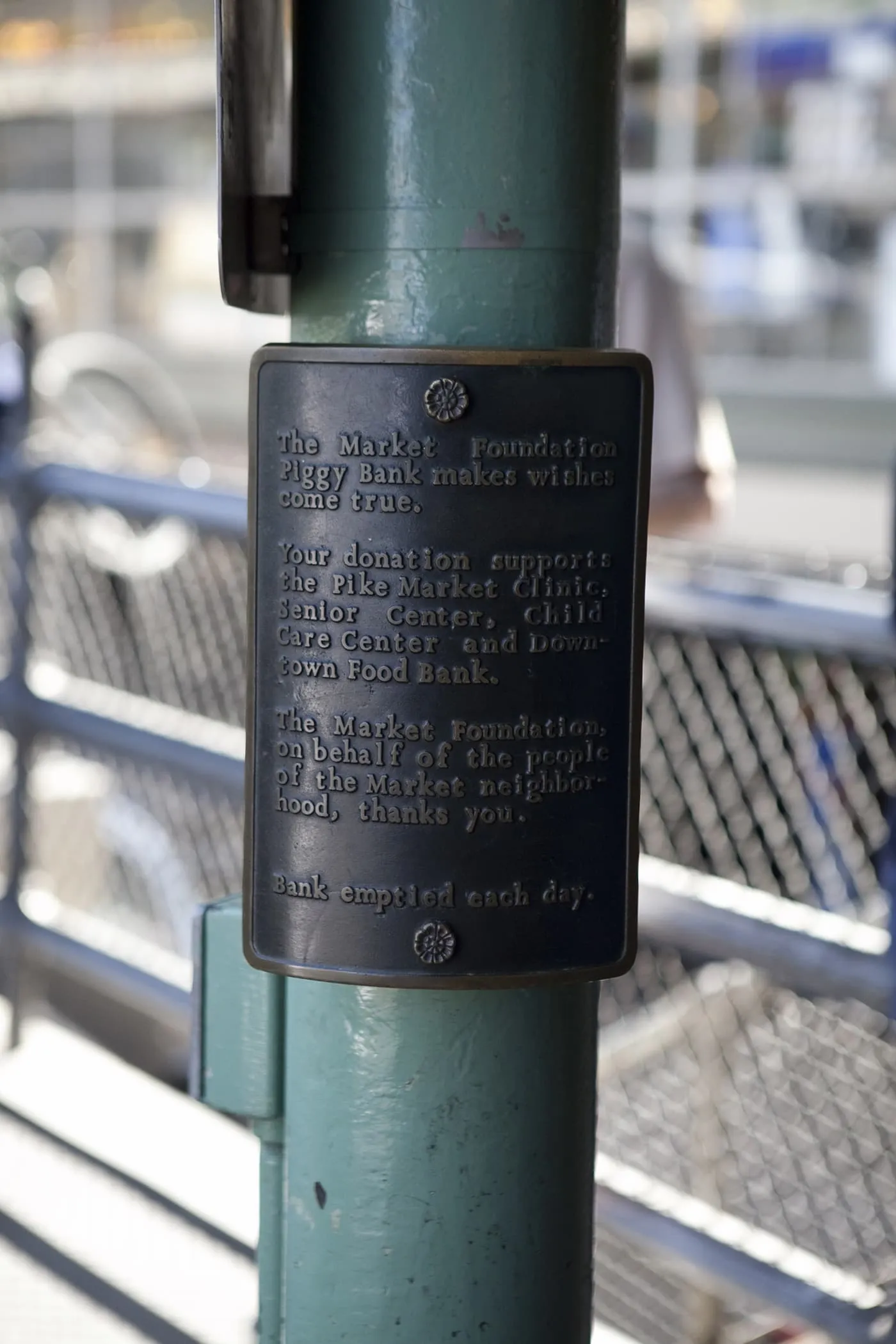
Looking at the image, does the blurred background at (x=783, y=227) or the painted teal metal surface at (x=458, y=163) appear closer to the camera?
the painted teal metal surface at (x=458, y=163)

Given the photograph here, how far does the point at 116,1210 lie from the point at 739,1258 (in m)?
1.28

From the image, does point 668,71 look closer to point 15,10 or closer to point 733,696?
point 15,10

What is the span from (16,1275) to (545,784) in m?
1.84

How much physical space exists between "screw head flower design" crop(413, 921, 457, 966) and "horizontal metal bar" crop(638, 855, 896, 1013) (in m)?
1.03

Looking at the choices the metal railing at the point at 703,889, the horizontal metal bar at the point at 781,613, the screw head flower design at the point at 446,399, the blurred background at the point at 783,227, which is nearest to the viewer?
the screw head flower design at the point at 446,399

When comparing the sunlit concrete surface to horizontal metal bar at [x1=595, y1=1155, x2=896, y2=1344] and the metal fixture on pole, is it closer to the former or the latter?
horizontal metal bar at [x1=595, y1=1155, x2=896, y2=1344]

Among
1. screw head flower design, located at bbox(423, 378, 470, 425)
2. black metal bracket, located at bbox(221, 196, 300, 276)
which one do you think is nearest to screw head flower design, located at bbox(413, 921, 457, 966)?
screw head flower design, located at bbox(423, 378, 470, 425)

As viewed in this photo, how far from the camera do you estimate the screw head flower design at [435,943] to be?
196cm

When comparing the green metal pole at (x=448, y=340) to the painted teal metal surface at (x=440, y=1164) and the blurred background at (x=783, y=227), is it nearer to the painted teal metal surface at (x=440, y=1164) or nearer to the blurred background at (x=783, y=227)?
the painted teal metal surface at (x=440, y=1164)

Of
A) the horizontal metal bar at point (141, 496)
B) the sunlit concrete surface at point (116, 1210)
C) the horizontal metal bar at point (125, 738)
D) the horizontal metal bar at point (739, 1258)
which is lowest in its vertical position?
the sunlit concrete surface at point (116, 1210)

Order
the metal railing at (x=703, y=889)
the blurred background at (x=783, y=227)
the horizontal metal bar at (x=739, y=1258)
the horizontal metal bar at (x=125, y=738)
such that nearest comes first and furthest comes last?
the horizontal metal bar at (x=739, y=1258) → the metal railing at (x=703, y=889) → the horizontal metal bar at (x=125, y=738) → the blurred background at (x=783, y=227)

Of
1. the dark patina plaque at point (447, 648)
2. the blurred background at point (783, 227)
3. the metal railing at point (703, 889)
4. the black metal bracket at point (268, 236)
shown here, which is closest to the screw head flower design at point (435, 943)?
the dark patina plaque at point (447, 648)

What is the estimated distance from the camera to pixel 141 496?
4102 millimetres

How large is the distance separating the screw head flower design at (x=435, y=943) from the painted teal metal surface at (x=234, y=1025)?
0.37 m
